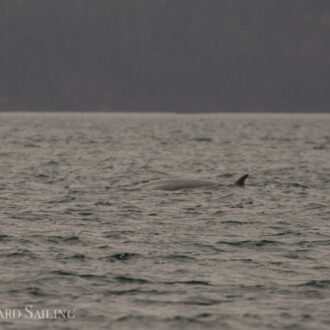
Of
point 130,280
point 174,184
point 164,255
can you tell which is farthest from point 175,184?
point 130,280

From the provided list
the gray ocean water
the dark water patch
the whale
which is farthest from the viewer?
the whale

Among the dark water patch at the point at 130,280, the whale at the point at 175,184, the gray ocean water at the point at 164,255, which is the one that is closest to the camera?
the gray ocean water at the point at 164,255

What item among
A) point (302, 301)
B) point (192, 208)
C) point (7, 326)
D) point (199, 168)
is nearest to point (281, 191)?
point (192, 208)

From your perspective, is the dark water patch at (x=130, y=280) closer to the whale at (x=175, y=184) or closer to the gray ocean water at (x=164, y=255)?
the gray ocean water at (x=164, y=255)

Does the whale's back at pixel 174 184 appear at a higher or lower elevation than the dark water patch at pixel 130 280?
higher

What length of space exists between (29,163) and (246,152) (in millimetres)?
22036

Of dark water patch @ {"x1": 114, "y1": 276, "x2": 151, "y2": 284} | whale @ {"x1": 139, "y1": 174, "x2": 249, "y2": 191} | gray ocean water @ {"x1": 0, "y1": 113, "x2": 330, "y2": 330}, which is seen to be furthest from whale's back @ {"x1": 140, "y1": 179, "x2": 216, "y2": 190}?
dark water patch @ {"x1": 114, "y1": 276, "x2": 151, "y2": 284}

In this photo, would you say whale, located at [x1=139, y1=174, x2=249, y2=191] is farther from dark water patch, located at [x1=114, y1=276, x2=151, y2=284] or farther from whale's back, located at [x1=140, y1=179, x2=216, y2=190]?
dark water patch, located at [x1=114, y1=276, x2=151, y2=284]

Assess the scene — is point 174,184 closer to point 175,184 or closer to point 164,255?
point 175,184

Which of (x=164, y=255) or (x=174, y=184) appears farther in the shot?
(x=174, y=184)

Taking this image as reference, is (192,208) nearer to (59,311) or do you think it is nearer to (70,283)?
(70,283)

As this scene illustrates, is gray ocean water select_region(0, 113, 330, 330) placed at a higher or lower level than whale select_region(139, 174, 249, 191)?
lower

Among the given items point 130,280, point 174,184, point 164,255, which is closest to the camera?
point 130,280

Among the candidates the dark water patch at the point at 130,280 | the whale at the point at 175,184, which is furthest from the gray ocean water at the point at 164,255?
the whale at the point at 175,184
